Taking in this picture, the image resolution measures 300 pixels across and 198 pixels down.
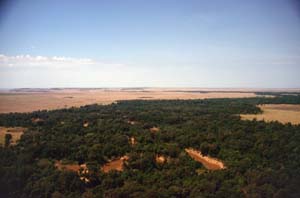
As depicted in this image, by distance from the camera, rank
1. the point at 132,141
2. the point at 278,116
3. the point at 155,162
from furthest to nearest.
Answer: the point at 278,116
the point at 132,141
the point at 155,162

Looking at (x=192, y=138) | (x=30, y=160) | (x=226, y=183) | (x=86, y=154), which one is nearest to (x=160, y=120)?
(x=192, y=138)

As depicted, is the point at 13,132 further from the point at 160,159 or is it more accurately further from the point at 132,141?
the point at 160,159

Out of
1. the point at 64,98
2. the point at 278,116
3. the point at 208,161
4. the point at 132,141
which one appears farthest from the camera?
the point at 64,98

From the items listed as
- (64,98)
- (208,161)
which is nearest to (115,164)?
(208,161)

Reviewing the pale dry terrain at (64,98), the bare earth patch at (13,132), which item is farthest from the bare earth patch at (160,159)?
the pale dry terrain at (64,98)

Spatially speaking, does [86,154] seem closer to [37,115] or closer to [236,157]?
[236,157]

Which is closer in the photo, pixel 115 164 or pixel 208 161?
pixel 115 164

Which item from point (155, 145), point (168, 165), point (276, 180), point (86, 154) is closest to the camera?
point (276, 180)

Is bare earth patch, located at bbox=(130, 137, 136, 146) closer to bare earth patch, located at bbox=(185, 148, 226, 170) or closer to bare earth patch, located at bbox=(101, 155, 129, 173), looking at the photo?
bare earth patch, located at bbox=(101, 155, 129, 173)
